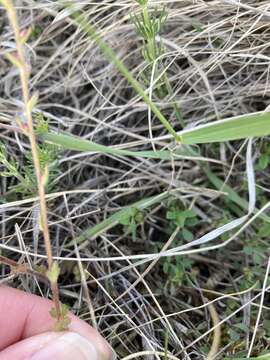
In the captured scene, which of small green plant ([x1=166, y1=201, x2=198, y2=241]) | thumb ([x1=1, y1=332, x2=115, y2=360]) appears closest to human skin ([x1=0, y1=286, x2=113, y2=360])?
thumb ([x1=1, y1=332, x2=115, y2=360])

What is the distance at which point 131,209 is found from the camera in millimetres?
1444

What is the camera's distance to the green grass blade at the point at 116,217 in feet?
4.75

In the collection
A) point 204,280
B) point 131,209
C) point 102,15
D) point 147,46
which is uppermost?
point 102,15

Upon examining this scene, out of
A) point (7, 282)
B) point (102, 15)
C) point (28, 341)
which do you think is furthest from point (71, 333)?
point (102, 15)

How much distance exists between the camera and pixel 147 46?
129 centimetres

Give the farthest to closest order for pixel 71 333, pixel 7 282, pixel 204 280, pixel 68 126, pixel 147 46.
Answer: pixel 68 126, pixel 204 280, pixel 7 282, pixel 147 46, pixel 71 333

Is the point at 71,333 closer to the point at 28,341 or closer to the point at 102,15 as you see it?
the point at 28,341

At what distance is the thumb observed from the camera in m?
1.04

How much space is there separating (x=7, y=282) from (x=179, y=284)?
414 mm

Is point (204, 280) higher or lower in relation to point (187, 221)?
lower

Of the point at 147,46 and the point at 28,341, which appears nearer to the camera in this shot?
the point at 28,341

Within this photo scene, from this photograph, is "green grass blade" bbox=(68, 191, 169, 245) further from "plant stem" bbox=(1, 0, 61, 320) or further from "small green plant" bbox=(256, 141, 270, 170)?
"plant stem" bbox=(1, 0, 61, 320)

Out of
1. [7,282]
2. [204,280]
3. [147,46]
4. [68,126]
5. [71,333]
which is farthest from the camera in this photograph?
[68,126]

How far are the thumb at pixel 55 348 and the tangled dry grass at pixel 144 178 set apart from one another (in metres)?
0.22
